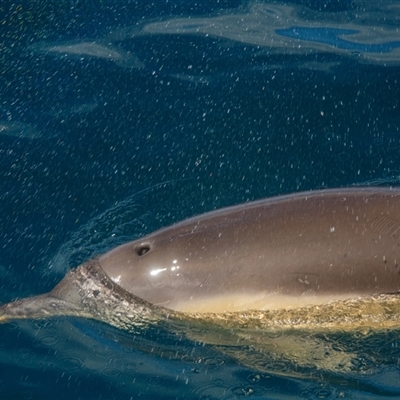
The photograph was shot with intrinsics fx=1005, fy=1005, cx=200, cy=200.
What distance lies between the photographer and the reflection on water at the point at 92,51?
490 inches

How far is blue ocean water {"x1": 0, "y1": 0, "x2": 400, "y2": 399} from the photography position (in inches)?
266

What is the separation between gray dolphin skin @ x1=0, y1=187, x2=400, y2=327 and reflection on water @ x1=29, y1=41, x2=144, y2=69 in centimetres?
561

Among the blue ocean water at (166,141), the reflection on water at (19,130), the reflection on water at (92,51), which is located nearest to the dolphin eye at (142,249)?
the blue ocean water at (166,141)

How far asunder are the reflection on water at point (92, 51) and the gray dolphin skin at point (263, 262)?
5.61 m

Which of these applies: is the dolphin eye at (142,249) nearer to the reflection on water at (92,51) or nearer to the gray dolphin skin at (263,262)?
the gray dolphin skin at (263,262)

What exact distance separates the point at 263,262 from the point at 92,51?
21.3 ft

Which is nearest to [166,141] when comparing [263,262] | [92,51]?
[92,51]

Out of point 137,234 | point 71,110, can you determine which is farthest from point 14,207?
point 71,110

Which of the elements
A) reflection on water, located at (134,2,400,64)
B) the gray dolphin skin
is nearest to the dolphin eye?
the gray dolphin skin

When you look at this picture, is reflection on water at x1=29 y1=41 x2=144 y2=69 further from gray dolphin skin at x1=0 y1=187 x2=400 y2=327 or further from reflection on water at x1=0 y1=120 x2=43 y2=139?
gray dolphin skin at x1=0 y1=187 x2=400 y2=327

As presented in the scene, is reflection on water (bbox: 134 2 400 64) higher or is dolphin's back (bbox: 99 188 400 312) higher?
reflection on water (bbox: 134 2 400 64)

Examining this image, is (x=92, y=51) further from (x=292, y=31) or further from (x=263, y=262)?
(x=263, y=262)

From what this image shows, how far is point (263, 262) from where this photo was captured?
6.90 metres

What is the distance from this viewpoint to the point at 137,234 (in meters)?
8.77
